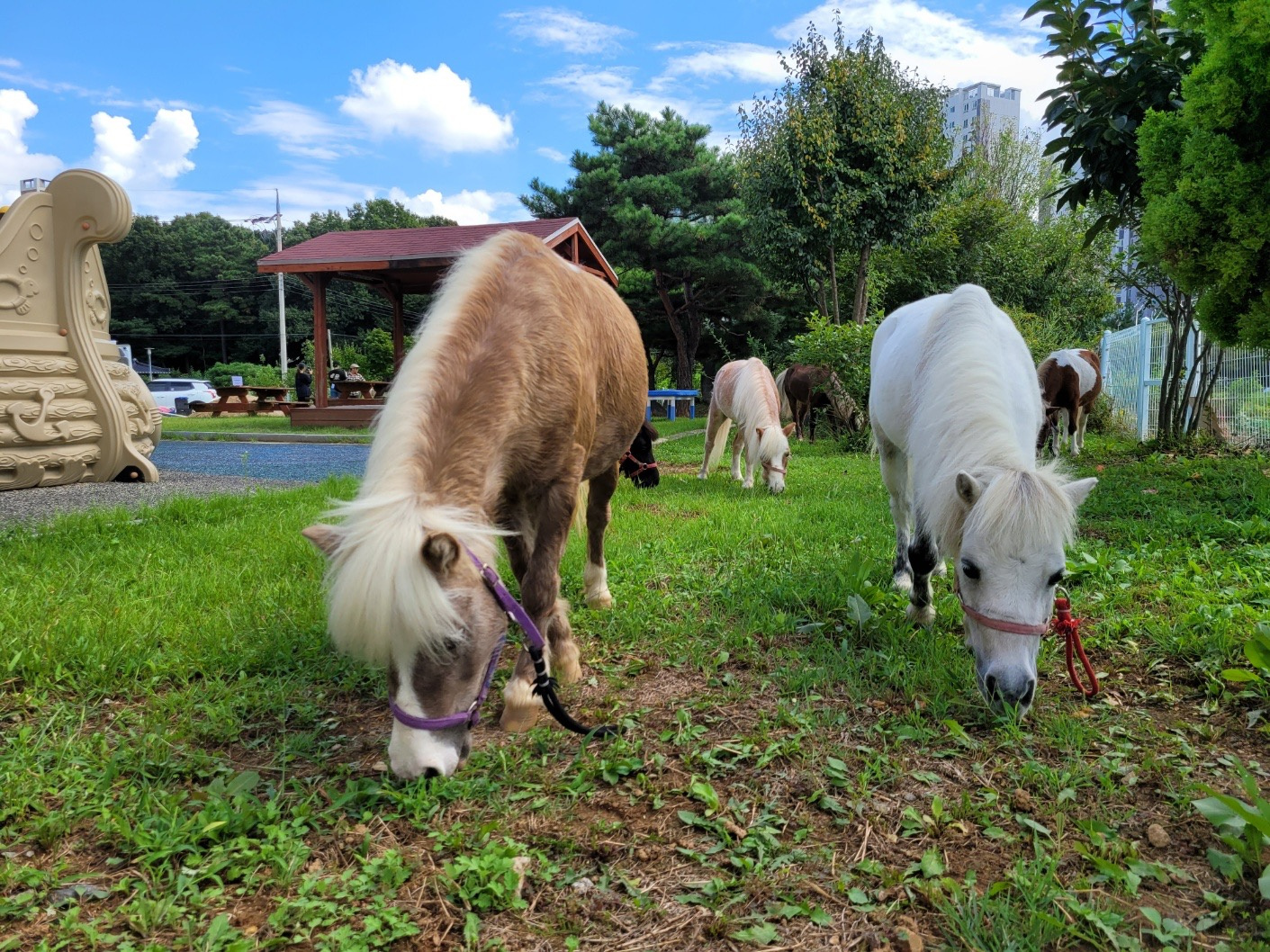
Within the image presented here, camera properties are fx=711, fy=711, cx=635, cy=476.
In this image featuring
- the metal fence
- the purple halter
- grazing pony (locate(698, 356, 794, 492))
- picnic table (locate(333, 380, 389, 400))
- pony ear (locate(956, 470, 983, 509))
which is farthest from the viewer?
picnic table (locate(333, 380, 389, 400))

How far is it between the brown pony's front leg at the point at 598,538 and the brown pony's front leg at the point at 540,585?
3.76ft

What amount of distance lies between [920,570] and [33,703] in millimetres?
3641

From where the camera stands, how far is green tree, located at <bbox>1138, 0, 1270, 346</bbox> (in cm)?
537

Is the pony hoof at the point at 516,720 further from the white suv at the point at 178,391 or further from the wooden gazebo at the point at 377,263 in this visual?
the white suv at the point at 178,391

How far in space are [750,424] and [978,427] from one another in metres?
5.71

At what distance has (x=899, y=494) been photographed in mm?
4305

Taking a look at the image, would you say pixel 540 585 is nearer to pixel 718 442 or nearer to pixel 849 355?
pixel 718 442

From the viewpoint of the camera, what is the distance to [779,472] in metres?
7.95

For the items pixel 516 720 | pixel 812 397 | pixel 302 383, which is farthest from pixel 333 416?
→ pixel 516 720

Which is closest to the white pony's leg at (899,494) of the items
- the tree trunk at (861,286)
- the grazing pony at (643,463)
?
the grazing pony at (643,463)

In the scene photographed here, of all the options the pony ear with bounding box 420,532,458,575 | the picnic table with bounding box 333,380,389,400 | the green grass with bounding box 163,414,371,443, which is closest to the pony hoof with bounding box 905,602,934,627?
the pony ear with bounding box 420,532,458,575

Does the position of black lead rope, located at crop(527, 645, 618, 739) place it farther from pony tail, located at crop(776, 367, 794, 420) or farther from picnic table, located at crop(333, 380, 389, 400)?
picnic table, located at crop(333, 380, 389, 400)

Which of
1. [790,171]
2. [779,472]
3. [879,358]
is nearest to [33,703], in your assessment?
[879,358]

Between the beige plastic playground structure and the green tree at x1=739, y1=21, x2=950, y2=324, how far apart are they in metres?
12.1
